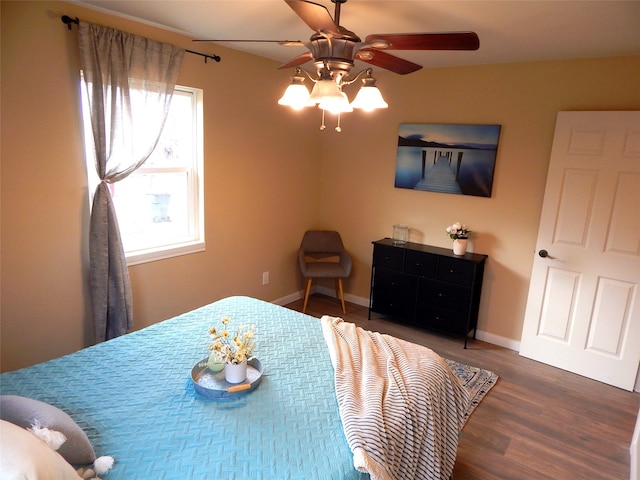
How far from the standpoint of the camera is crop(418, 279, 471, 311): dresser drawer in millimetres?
3658

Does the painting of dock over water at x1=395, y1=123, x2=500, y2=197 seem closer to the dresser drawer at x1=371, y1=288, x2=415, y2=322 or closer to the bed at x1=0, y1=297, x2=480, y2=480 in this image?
the dresser drawer at x1=371, y1=288, x2=415, y2=322

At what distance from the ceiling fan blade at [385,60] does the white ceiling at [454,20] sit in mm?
302

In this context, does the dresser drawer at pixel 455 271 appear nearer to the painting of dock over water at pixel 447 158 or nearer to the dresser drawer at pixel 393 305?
the dresser drawer at pixel 393 305

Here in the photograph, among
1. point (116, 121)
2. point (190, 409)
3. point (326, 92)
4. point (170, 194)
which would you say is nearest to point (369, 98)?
point (326, 92)

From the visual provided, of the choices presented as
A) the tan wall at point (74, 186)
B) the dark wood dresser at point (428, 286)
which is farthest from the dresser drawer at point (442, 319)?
the tan wall at point (74, 186)

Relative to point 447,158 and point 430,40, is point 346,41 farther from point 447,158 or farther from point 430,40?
point 447,158

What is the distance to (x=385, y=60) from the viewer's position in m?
2.13

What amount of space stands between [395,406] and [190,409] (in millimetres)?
817

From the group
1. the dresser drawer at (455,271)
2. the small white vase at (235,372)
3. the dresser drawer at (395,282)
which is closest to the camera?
the small white vase at (235,372)

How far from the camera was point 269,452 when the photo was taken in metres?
1.44

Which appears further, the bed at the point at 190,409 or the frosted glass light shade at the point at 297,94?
the frosted glass light shade at the point at 297,94

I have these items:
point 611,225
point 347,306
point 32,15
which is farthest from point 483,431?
point 32,15

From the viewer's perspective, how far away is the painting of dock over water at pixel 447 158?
3.64 meters

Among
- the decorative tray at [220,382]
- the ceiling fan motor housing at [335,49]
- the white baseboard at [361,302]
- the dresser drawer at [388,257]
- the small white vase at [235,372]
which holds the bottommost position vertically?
the white baseboard at [361,302]
